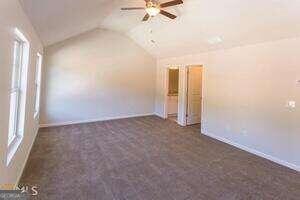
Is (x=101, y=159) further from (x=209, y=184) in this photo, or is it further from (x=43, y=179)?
(x=209, y=184)

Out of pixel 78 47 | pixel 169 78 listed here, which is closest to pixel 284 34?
pixel 169 78

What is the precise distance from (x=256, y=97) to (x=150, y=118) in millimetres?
4125

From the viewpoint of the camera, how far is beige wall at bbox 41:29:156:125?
6293 mm

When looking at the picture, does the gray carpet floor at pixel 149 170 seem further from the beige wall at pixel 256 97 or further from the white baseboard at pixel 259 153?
the beige wall at pixel 256 97

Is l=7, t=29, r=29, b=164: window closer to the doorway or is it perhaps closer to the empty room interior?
the empty room interior

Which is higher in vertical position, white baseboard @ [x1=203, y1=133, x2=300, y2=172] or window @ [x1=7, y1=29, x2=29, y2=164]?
window @ [x1=7, y1=29, x2=29, y2=164]

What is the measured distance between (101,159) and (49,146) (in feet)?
4.66

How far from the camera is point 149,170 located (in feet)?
11.1

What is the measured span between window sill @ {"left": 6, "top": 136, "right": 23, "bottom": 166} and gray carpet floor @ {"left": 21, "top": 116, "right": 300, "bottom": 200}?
52 cm

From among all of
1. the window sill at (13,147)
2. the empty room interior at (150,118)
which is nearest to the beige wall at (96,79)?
the empty room interior at (150,118)

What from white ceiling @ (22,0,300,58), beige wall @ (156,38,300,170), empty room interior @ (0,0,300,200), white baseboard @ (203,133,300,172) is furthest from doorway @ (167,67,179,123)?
white baseboard @ (203,133,300,172)

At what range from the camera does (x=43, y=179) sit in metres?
2.99

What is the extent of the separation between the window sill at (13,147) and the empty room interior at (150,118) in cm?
2

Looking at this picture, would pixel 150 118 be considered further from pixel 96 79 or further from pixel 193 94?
pixel 96 79
